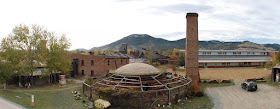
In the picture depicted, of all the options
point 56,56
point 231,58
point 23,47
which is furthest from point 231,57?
point 23,47

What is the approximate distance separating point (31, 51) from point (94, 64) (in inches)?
470

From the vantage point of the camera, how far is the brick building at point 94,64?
3375 centimetres

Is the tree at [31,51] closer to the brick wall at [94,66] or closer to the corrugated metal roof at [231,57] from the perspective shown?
the brick wall at [94,66]

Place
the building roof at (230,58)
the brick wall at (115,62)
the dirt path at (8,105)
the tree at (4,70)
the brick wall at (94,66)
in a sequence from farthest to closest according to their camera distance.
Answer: the building roof at (230,58) → the brick wall at (115,62) → the brick wall at (94,66) → the tree at (4,70) → the dirt path at (8,105)

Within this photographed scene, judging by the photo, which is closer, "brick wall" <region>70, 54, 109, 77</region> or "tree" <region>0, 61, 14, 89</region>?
"tree" <region>0, 61, 14, 89</region>

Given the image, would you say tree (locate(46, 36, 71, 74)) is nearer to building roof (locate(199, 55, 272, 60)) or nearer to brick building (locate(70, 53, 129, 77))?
brick building (locate(70, 53, 129, 77))

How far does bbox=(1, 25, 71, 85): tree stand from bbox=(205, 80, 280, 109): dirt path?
2360 centimetres

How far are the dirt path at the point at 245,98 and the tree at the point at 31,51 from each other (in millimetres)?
23600

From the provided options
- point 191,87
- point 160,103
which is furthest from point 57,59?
point 191,87

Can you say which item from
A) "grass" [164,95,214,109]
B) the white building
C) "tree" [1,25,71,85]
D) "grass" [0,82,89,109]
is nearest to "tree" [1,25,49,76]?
"tree" [1,25,71,85]

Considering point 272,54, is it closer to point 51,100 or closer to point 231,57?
point 231,57

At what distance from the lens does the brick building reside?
33.8 m

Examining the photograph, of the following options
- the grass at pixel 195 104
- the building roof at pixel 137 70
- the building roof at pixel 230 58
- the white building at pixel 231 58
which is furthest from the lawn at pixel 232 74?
the building roof at pixel 137 70

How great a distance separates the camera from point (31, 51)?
24750mm
